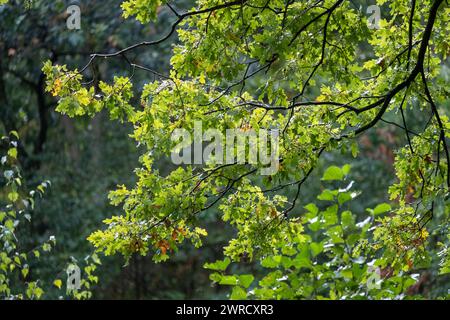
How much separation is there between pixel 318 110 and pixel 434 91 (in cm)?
65

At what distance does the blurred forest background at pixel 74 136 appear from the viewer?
8172 millimetres

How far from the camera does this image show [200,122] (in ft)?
10.7

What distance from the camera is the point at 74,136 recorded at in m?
10.0

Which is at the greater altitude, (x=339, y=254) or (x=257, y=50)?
(x=257, y=50)

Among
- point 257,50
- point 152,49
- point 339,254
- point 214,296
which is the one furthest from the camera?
point 214,296

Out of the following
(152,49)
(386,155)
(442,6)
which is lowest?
(442,6)

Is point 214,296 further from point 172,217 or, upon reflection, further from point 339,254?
point 172,217

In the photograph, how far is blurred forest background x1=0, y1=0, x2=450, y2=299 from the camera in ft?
26.8

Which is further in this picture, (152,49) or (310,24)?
(152,49)

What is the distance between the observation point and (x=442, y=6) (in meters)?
3.51

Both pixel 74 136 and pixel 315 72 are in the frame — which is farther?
pixel 74 136
